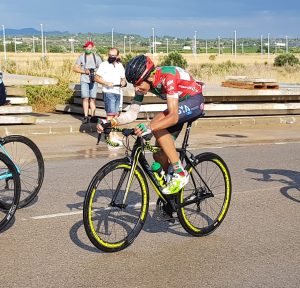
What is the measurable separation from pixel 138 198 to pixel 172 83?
1099 millimetres

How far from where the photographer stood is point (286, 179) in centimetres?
975

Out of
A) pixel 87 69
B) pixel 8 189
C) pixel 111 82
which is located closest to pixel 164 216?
pixel 8 189

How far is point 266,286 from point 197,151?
25.3ft

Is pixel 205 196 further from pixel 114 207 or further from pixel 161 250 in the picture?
pixel 114 207

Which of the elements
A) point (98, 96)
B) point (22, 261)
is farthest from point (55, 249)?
point (98, 96)

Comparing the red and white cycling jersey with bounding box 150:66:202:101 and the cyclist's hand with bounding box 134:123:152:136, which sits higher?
the red and white cycling jersey with bounding box 150:66:202:101

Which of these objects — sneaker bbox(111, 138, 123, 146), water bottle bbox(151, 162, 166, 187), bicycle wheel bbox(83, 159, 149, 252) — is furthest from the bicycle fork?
water bottle bbox(151, 162, 166, 187)

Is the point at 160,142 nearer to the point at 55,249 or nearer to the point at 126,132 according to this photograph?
the point at 126,132

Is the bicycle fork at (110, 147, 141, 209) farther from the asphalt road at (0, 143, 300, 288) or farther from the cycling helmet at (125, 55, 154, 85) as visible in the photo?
the cycling helmet at (125, 55, 154, 85)

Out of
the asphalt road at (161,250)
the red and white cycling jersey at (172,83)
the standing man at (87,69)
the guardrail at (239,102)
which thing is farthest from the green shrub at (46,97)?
the red and white cycling jersey at (172,83)

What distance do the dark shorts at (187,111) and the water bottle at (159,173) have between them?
0.37 metres

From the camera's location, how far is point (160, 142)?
19.7 feet

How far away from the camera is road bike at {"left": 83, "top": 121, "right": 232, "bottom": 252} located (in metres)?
5.70

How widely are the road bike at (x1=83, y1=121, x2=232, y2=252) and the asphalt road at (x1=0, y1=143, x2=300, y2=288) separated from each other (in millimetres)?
162
